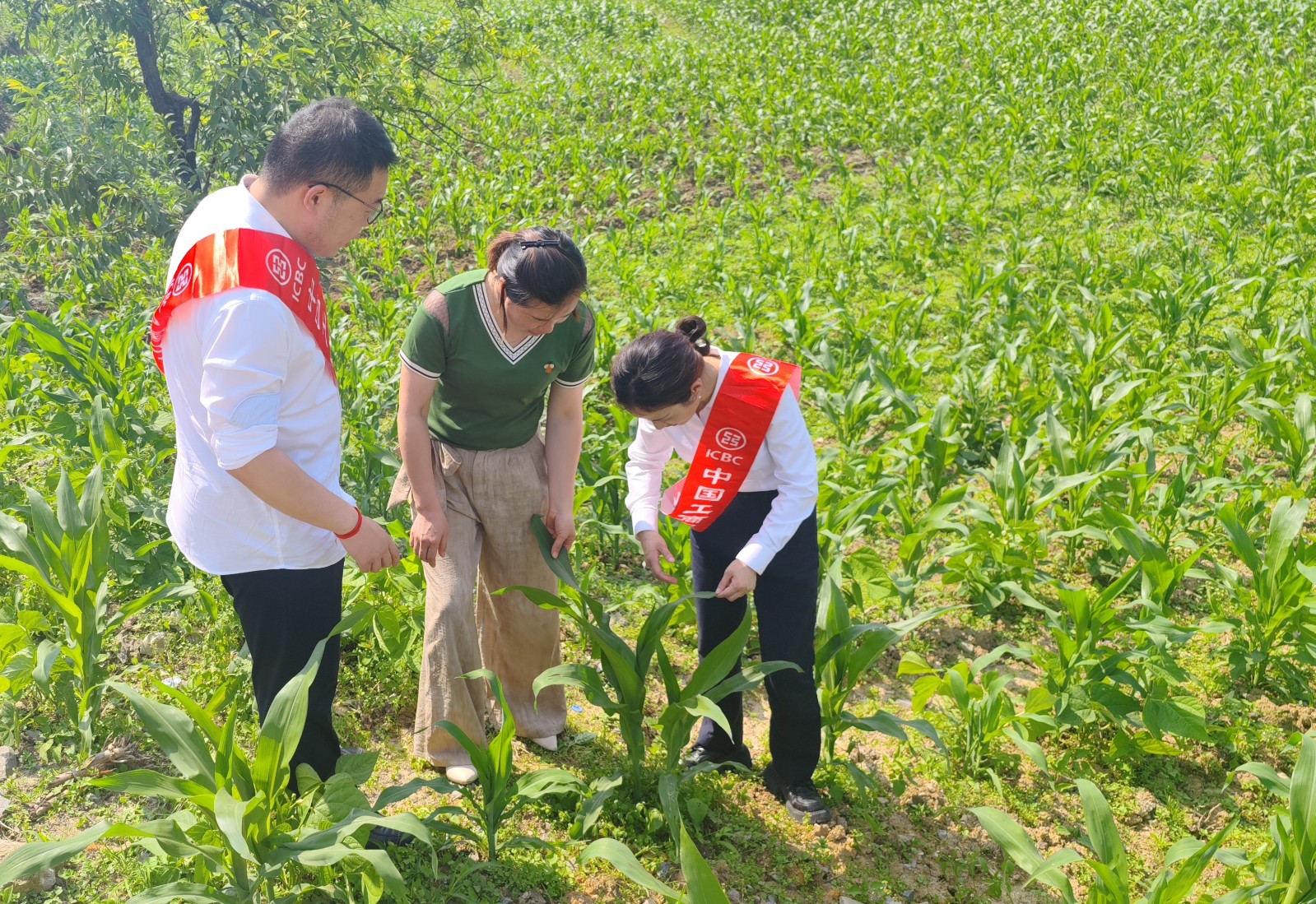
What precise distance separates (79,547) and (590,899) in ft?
6.12

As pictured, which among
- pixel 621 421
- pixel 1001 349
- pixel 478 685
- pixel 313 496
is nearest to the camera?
pixel 313 496

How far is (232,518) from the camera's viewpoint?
7.11ft

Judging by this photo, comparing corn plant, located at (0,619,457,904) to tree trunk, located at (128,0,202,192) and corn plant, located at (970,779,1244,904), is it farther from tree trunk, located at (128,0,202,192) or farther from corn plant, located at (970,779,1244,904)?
tree trunk, located at (128,0,202,192)

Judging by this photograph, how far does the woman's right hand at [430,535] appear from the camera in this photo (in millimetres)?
2738

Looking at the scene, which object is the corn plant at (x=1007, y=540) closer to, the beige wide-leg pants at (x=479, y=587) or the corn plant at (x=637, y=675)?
the corn plant at (x=637, y=675)

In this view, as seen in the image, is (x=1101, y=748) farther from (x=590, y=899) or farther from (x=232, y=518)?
(x=232, y=518)

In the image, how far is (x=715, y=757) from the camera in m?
3.17

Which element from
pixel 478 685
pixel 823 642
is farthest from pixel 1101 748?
pixel 478 685

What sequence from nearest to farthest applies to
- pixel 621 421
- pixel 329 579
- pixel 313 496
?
pixel 313 496 → pixel 329 579 → pixel 621 421

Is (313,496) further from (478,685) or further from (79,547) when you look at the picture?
(79,547)

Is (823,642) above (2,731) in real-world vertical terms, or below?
above

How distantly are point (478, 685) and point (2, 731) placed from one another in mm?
1505

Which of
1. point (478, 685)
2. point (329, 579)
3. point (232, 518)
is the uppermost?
point (232, 518)

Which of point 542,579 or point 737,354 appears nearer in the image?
point 737,354
